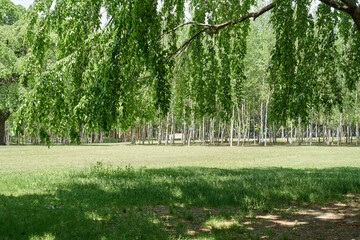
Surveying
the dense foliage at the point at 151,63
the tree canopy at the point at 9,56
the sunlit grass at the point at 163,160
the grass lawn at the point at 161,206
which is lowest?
the sunlit grass at the point at 163,160

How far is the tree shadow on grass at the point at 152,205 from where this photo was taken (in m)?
4.84

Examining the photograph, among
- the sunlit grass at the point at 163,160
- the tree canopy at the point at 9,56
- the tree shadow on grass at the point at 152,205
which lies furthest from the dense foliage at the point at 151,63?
the tree canopy at the point at 9,56

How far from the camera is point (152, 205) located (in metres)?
6.61

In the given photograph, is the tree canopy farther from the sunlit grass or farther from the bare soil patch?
the bare soil patch

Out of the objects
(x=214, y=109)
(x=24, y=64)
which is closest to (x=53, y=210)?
(x=24, y=64)

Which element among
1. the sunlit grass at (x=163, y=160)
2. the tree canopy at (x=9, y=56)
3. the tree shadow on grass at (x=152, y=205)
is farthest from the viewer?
the tree canopy at (x=9, y=56)

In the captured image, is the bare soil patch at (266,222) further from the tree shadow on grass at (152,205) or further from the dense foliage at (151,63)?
the dense foliage at (151,63)

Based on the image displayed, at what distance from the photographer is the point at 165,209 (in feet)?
20.8

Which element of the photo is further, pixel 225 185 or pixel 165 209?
pixel 225 185

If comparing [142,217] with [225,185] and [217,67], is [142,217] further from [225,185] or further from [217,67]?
[217,67]

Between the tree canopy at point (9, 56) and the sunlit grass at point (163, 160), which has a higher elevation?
the tree canopy at point (9, 56)

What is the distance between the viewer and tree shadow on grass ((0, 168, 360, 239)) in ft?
15.9

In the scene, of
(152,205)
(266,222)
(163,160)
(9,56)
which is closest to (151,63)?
(152,205)

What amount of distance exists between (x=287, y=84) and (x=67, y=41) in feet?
16.4
